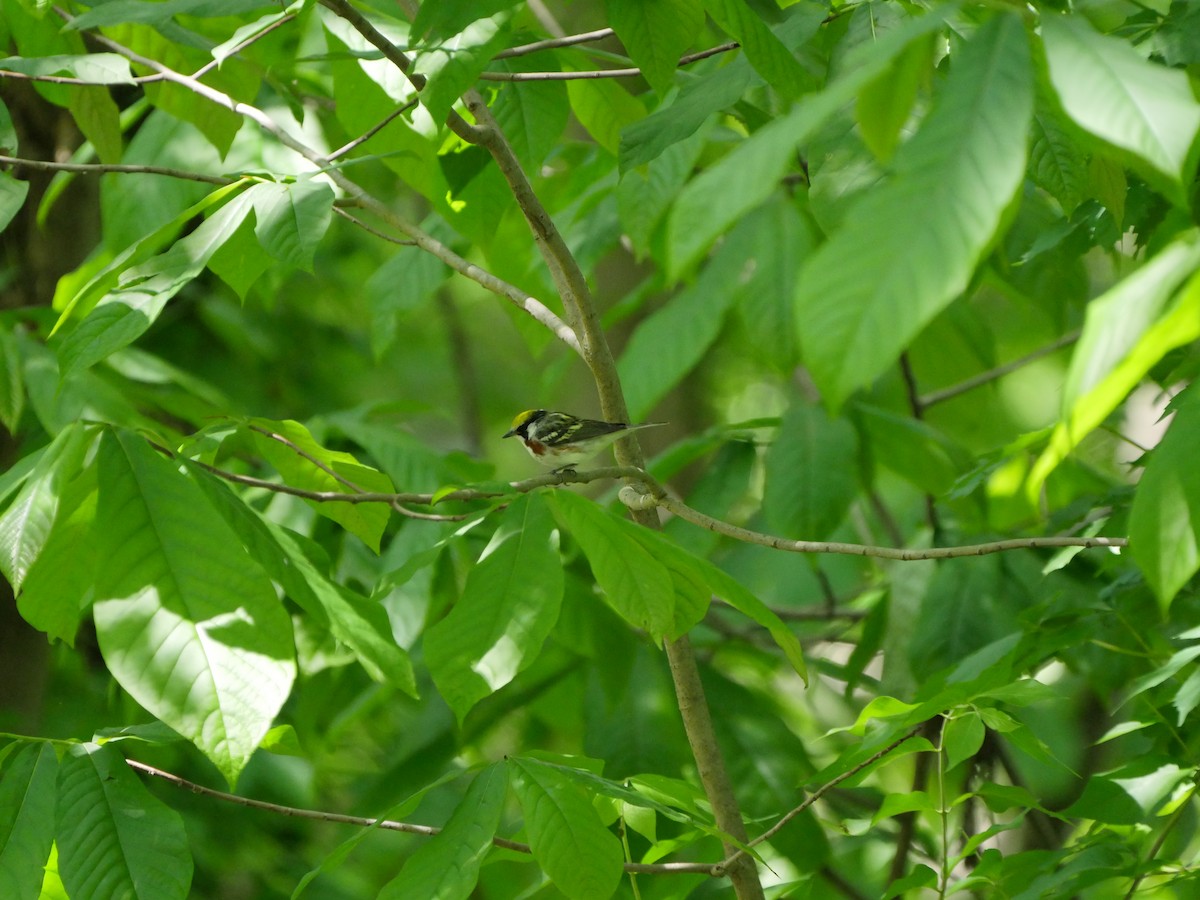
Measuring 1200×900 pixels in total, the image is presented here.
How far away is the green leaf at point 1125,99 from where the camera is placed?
2.76 ft

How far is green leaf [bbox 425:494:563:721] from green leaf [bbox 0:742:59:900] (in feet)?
2.12

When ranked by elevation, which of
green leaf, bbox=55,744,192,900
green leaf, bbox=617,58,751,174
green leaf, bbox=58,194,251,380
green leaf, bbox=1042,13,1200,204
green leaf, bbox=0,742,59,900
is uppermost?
green leaf, bbox=1042,13,1200,204

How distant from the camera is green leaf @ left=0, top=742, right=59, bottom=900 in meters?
1.62

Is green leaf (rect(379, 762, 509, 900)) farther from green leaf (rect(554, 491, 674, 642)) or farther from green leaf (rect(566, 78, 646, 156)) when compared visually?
green leaf (rect(566, 78, 646, 156))

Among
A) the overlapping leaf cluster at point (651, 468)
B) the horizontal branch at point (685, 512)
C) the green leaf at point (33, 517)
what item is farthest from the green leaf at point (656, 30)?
the green leaf at point (33, 517)

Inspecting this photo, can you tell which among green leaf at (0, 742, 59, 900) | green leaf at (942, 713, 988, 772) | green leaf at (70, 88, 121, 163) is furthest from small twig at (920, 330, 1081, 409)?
green leaf at (0, 742, 59, 900)

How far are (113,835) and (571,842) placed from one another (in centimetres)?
70

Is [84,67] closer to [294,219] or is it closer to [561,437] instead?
[294,219]

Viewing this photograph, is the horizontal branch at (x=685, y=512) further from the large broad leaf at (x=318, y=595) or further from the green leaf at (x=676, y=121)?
the green leaf at (x=676, y=121)

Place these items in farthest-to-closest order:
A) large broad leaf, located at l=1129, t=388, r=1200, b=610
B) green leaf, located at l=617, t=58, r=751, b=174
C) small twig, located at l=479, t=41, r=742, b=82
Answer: small twig, located at l=479, t=41, r=742, b=82
green leaf, located at l=617, t=58, r=751, b=174
large broad leaf, located at l=1129, t=388, r=1200, b=610

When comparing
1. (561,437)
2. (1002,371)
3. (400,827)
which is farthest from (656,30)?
(561,437)

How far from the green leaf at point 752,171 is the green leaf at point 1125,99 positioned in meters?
0.11

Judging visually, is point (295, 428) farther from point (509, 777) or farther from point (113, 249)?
point (113, 249)

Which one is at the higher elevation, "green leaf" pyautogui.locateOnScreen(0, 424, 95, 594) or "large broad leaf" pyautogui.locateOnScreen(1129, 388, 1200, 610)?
"large broad leaf" pyautogui.locateOnScreen(1129, 388, 1200, 610)
